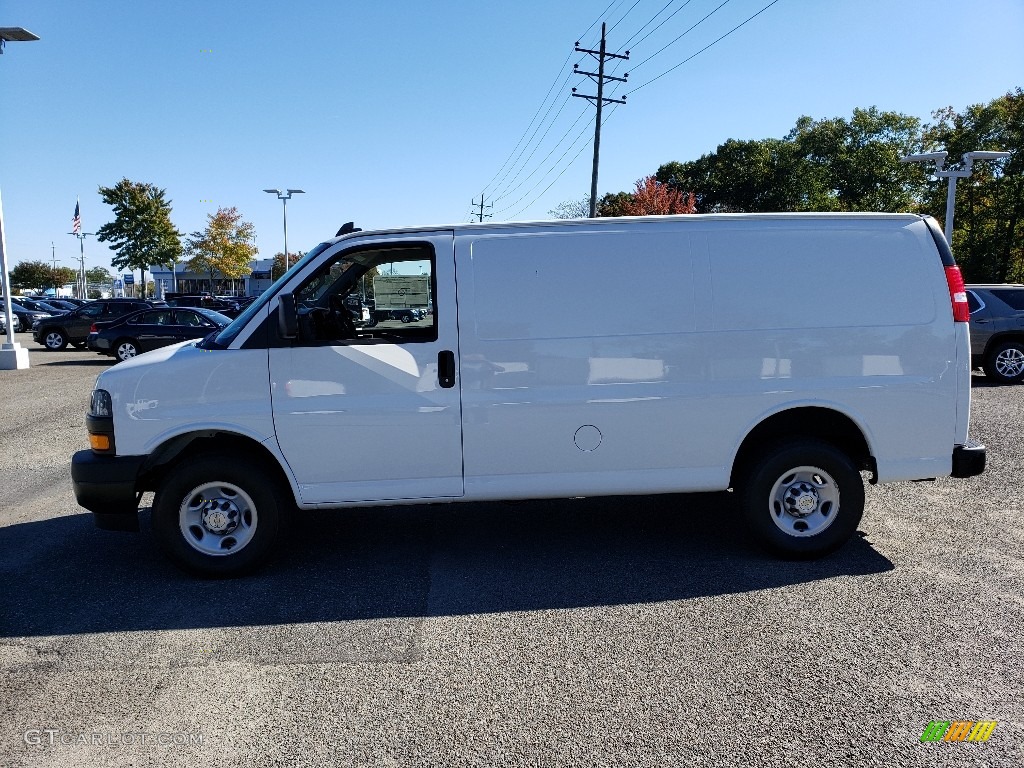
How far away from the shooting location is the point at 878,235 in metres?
4.75

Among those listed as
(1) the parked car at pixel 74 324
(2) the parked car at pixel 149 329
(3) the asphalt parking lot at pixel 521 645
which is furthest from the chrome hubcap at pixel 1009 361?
(1) the parked car at pixel 74 324

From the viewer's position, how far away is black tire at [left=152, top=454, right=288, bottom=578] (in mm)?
4535

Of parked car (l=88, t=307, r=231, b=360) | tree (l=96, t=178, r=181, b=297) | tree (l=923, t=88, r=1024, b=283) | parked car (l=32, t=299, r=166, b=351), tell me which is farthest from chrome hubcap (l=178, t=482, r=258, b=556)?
tree (l=96, t=178, r=181, b=297)

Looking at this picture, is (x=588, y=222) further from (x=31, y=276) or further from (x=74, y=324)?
(x=31, y=276)

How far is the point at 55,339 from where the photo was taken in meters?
23.2

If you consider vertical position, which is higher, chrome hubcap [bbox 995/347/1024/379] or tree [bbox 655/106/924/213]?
tree [bbox 655/106/924/213]

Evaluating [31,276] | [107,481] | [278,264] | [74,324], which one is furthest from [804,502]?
[31,276]

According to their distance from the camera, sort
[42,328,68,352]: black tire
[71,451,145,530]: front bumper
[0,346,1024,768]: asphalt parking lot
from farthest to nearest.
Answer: [42,328,68,352]: black tire → [71,451,145,530]: front bumper → [0,346,1024,768]: asphalt parking lot

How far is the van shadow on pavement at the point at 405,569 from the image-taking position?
13.8ft

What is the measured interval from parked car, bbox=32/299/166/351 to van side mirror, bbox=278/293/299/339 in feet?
69.0

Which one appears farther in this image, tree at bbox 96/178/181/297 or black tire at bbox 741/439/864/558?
tree at bbox 96/178/181/297

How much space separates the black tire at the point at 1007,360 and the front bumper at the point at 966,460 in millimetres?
9831

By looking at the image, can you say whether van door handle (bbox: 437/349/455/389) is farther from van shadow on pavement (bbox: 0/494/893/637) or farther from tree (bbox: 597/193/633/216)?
tree (bbox: 597/193/633/216)

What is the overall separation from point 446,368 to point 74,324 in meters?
22.5
